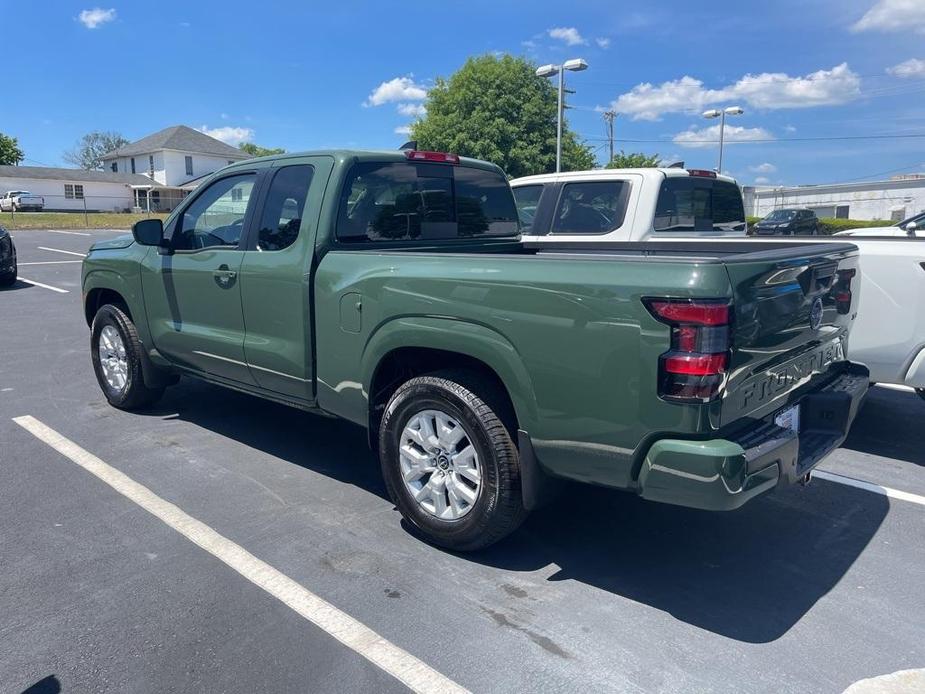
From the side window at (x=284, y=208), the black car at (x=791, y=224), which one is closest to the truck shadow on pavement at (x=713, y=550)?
the side window at (x=284, y=208)

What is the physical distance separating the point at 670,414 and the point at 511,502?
0.92 meters

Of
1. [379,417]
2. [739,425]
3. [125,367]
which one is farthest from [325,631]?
[125,367]

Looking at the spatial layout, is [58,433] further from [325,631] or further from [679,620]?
[679,620]

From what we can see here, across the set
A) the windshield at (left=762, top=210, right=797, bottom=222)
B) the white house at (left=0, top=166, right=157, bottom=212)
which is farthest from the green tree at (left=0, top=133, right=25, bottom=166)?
the windshield at (left=762, top=210, right=797, bottom=222)

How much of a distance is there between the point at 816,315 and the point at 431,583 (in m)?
2.21

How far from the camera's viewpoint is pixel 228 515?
4.15 m

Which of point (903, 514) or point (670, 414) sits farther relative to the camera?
point (903, 514)

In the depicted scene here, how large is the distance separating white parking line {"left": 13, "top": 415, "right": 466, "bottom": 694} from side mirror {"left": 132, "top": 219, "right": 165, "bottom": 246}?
1519mm

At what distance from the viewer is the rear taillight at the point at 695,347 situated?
109 inches

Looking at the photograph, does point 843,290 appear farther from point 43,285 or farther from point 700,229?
point 43,285

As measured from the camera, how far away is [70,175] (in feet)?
210

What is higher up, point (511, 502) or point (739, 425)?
point (739, 425)

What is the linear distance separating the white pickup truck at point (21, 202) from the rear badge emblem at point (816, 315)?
2326 inches

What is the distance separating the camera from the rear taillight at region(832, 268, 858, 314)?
394 centimetres
